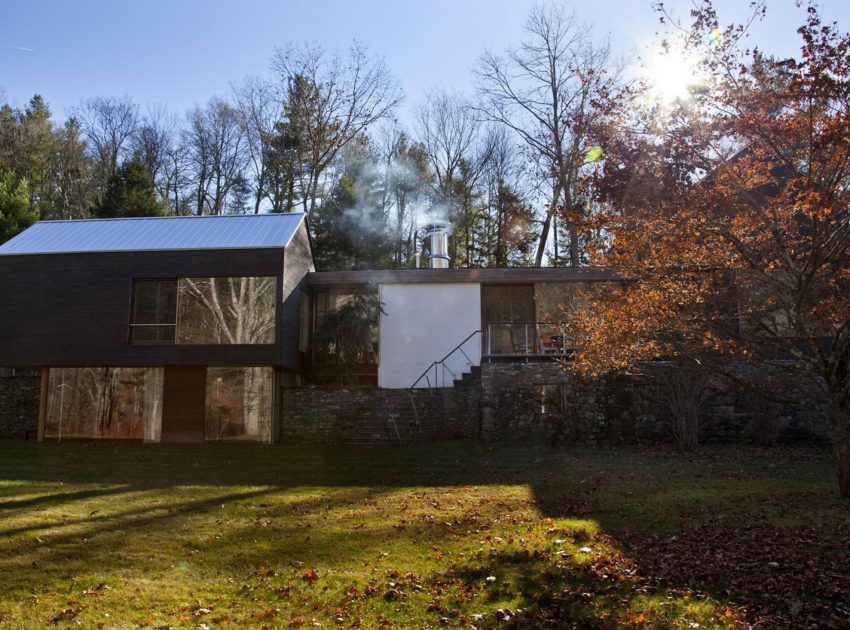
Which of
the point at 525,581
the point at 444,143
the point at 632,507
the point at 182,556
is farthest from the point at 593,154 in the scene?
the point at 444,143

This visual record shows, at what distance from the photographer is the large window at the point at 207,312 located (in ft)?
57.1

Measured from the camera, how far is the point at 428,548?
6.86 metres

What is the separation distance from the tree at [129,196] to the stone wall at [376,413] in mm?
13220

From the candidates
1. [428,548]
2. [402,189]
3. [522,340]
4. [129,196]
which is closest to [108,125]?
[129,196]

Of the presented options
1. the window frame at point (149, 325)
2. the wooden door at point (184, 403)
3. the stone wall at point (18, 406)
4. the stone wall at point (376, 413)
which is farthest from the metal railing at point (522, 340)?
the stone wall at point (18, 406)

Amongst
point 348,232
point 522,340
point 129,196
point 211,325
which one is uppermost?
Answer: point 129,196

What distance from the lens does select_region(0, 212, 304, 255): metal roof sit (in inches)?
709

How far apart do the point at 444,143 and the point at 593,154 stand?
22735 mm

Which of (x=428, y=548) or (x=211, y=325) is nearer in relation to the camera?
(x=428, y=548)

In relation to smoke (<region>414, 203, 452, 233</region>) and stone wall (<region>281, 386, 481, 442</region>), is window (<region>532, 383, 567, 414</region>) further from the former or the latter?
smoke (<region>414, 203, 452, 233</region>)

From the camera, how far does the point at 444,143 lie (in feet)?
98.8

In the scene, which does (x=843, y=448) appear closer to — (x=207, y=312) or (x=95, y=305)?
(x=207, y=312)

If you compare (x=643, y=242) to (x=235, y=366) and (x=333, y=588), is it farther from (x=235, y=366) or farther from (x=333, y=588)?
(x=235, y=366)

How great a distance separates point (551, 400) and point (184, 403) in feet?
30.8
